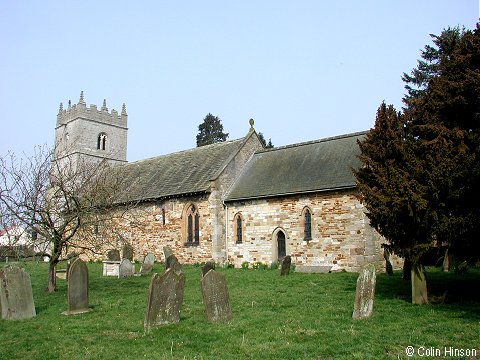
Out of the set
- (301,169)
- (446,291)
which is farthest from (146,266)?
(446,291)

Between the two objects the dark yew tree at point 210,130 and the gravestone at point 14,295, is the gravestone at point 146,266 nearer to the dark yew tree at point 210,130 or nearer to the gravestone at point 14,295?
the gravestone at point 14,295

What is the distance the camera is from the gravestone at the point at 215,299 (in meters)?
9.59

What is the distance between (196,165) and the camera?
29078 mm

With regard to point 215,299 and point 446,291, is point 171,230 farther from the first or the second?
point 446,291

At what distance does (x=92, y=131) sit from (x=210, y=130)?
13338mm

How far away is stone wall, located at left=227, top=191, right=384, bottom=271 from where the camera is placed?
790 inches

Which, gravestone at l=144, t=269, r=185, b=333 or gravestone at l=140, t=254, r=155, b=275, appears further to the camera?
gravestone at l=140, t=254, r=155, b=275

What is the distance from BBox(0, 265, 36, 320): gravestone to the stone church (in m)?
7.74

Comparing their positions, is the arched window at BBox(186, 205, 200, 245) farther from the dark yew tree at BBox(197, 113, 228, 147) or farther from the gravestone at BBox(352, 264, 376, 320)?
the dark yew tree at BBox(197, 113, 228, 147)

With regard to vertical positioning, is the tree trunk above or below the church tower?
below

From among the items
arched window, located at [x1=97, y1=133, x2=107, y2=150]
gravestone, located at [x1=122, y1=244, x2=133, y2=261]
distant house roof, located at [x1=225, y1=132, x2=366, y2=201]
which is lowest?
gravestone, located at [x1=122, y1=244, x2=133, y2=261]

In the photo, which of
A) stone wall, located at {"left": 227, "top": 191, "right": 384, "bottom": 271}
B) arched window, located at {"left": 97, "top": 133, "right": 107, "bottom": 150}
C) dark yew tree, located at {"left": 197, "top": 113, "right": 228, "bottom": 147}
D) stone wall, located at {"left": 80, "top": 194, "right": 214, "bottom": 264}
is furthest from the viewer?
dark yew tree, located at {"left": 197, "top": 113, "right": 228, "bottom": 147}

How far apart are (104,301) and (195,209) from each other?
1334cm

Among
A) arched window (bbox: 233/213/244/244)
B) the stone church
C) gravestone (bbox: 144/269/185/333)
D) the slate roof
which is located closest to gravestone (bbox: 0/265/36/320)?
gravestone (bbox: 144/269/185/333)
